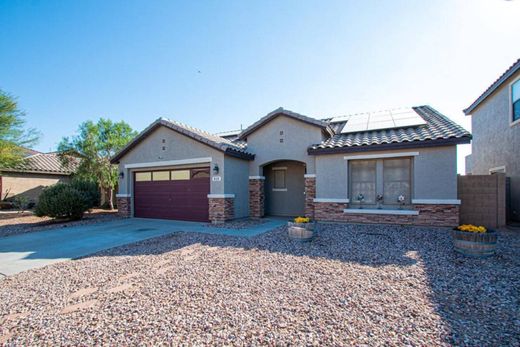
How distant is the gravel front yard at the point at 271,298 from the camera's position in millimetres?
3062

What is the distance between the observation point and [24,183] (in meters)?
20.1

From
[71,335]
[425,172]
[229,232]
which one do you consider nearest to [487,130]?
[425,172]

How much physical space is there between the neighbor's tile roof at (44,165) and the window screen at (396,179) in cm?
2022

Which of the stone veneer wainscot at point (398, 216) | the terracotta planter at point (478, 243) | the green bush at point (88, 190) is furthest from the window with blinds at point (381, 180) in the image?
the green bush at point (88, 190)

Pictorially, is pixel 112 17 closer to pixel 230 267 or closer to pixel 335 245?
pixel 230 267

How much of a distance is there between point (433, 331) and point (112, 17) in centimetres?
1268

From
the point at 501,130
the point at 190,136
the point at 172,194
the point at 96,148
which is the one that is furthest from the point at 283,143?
the point at 96,148

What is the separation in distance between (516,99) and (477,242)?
9593 millimetres

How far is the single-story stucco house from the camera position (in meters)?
9.49

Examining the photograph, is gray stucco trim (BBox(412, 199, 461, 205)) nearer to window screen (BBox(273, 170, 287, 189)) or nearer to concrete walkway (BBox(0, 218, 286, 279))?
concrete walkway (BBox(0, 218, 286, 279))

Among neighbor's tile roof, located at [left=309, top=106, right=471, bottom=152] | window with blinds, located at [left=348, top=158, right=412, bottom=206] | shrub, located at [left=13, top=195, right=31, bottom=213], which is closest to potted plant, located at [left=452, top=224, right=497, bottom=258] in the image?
window with blinds, located at [left=348, top=158, right=412, bottom=206]

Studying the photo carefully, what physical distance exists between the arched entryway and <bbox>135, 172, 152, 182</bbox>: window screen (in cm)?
622

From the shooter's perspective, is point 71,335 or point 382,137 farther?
point 382,137

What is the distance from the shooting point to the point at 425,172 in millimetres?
9461
